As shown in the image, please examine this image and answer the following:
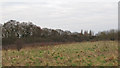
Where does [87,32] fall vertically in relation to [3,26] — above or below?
below

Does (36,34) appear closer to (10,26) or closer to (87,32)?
(10,26)

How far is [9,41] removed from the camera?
63.7ft

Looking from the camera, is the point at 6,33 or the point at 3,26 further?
the point at 3,26

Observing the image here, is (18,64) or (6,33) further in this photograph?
(6,33)

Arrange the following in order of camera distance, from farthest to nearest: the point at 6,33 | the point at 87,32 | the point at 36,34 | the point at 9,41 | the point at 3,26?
1. the point at 87,32
2. the point at 36,34
3. the point at 3,26
4. the point at 6,33
5. the point at 9,41

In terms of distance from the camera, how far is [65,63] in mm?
7781

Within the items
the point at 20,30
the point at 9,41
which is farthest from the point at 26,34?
the point at 9,41

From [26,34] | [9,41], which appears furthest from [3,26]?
[9,41]

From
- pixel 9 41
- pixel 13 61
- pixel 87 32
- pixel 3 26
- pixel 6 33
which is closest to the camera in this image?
pixel 13 61

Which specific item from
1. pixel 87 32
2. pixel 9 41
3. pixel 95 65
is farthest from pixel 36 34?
pixel 95 65

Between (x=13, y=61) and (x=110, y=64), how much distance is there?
446 cm

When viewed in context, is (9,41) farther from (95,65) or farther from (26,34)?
(95,65)

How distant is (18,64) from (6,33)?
16482mm

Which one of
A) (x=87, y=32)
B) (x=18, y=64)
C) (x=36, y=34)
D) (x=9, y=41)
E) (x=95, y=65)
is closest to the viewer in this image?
(x=95, y=65)
